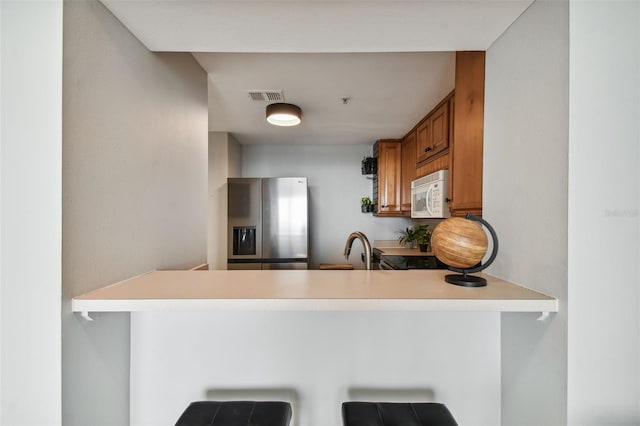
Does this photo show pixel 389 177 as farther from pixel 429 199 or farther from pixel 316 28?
pixel 316 28

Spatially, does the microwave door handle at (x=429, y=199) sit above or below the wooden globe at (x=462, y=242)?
above

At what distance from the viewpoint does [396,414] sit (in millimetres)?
881

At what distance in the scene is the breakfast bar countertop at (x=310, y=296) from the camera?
0.71 meters

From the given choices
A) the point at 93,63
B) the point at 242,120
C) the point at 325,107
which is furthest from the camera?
the point at 242,120

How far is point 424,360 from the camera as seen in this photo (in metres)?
1.03

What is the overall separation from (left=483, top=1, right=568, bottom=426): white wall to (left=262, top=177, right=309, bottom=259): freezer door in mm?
2249

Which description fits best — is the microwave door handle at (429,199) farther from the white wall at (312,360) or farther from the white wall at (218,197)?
the white wall at (218,197)

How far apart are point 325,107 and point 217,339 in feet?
6.57
